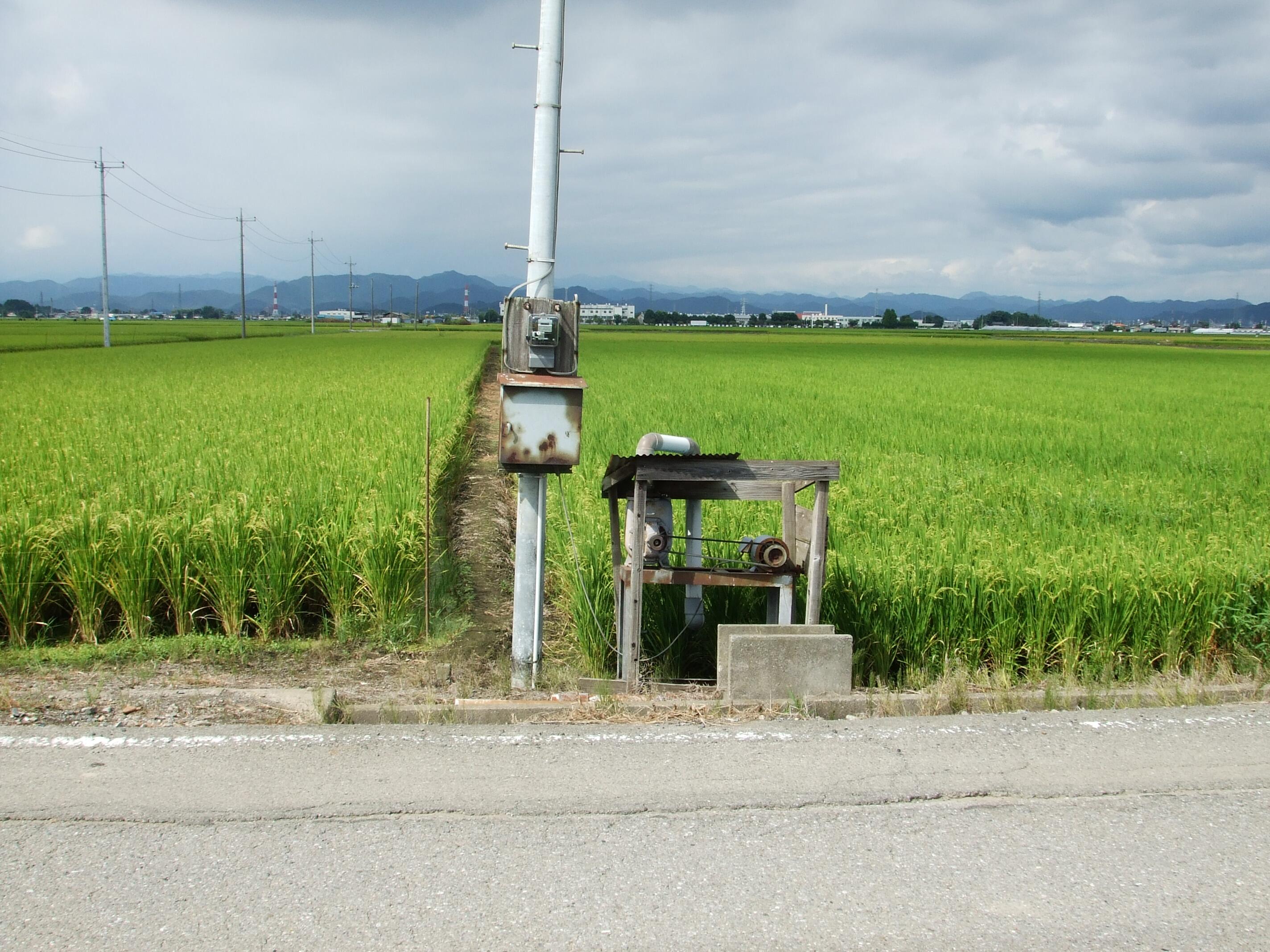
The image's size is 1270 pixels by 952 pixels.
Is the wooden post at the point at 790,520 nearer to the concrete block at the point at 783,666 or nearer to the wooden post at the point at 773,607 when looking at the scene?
the wooden post at the point at 773,607

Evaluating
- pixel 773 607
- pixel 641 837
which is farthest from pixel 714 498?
pixel 641 837

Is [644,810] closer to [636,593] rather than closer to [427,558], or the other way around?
[636,593]

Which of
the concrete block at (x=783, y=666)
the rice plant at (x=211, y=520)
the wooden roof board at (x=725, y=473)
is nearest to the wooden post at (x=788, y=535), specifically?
the wooden roof board at (x=725, y=473)

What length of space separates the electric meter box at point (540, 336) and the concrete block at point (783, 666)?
1452 millimetres

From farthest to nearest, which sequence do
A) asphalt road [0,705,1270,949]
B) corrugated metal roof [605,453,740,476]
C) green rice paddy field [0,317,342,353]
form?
green rice paddy field [0,317,342,353] → corrugated metal roof [605,453,740,476] → asphalt road [0,705,1270,949]

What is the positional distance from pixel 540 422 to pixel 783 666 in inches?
61.3

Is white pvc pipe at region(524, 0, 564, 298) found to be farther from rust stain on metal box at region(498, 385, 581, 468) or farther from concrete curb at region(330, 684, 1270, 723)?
concrete curb at region(330, 684, 1270, 723)

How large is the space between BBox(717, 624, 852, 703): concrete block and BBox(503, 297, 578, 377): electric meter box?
4.76 ft

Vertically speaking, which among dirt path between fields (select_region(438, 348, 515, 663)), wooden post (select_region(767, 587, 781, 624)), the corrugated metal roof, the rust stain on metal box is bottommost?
dirt path between fields (select_region(438, 348, 515, 663))

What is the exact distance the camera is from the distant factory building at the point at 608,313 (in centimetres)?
15038

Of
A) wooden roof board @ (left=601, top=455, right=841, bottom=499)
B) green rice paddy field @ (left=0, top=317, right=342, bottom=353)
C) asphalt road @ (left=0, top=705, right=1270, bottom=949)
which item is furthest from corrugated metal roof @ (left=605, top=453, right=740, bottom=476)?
green rice paddy field @ (left=0, top=317, right=342, bottom=353)

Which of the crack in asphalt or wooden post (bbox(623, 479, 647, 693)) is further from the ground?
wooden post (bbox(623, 479, 647, 693))

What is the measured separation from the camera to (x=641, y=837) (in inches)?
117

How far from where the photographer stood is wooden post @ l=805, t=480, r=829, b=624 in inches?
182
